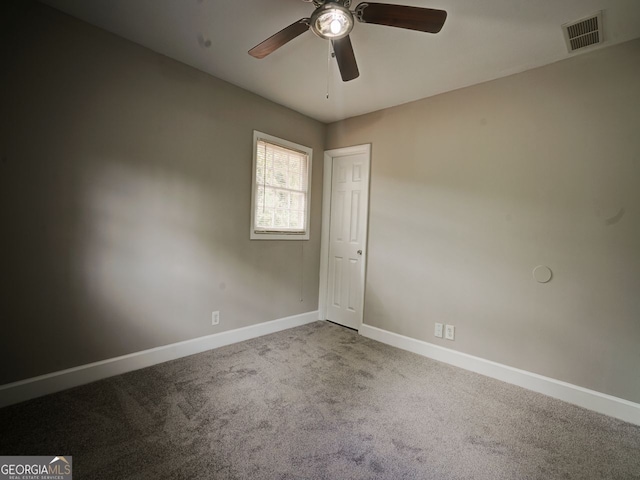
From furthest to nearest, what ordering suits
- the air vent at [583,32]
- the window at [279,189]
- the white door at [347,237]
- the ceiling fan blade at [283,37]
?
the white door at [347,237], the window at [279,189], the air vent at [583,32], the ceiling fan blade at [283,37]

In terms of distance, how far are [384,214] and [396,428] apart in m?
2.11

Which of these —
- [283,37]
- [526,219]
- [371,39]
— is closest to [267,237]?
[283,37]

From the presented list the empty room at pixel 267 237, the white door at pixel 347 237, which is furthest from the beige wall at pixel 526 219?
the white door at pixel 347 237

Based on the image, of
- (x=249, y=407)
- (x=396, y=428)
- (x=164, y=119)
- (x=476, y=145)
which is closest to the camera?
(x=396, y=428)

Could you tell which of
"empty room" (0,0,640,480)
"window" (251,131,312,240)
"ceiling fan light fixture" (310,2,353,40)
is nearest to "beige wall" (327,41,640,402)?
"empty room" (0,0,640,480)

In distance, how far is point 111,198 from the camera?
88.0 inches

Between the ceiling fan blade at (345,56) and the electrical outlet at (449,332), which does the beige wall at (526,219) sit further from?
the ceiling fan blade at (345,56)

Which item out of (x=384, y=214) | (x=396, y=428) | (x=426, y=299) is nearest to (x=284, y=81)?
(x=384, y=214)

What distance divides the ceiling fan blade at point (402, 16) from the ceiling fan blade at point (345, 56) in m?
0.18

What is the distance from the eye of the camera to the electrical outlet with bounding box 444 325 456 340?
2.79 metres

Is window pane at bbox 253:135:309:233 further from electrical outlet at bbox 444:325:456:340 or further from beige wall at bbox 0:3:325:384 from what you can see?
electrical outlet at bbox 444:325:456:340

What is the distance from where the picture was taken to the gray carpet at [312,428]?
1.50m

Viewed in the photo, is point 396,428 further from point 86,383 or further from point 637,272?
point 86,383

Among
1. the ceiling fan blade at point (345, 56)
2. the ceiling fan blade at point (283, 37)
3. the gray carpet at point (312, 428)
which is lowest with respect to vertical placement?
the gray carpet at point (312, 428)
